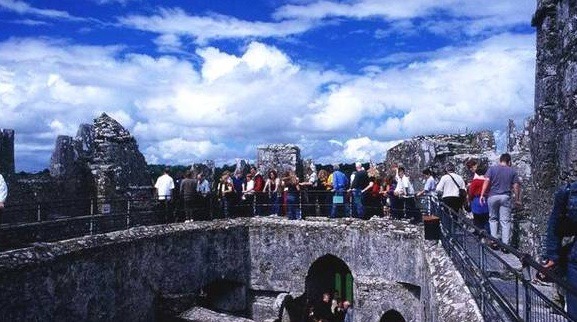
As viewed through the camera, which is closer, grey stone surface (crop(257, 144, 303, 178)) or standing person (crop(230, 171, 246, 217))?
standing person (crop(230, 171, 246, 217))

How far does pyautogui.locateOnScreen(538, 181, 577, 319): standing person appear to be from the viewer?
459cm

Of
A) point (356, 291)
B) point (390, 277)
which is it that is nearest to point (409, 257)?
point (390, 277)

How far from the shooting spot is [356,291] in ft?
49.0

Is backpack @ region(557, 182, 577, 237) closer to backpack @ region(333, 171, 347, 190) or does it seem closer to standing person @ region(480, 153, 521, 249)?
standing person @ region(480, 153, 521, 249)

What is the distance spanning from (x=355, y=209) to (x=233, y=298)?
4369 mm

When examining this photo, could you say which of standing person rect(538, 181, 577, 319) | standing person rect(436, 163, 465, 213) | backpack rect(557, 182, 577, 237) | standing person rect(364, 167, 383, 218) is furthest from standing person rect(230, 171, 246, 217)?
backpack rect(557, 182, 577, 237)

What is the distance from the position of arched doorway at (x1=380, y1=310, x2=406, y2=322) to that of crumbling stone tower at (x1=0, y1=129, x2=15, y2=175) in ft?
34.7

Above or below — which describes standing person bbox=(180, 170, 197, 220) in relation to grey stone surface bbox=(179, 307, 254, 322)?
above

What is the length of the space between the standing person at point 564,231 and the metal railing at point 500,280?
9.3 inches

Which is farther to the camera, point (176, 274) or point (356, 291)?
point (356, 291)

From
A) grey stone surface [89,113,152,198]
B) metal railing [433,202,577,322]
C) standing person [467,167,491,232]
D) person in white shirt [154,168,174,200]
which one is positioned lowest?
metal railing [433,202,577,322]

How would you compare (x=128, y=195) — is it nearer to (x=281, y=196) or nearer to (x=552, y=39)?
(x=281, y=196)

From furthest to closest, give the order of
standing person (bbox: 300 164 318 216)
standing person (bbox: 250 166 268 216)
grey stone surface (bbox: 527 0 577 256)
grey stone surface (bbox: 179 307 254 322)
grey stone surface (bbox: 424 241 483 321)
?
1. standing person (bbox: 250 166 268 216)
2. standing person (bbox: 300 164 318 216)
3. grey stone surface (bbox: 179 307 254 322)
4. grey stone surface (bbox: 527 0 577 256)
5. grey stone surface (bbox: 424 241 483 321)

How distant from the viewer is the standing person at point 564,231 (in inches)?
181
